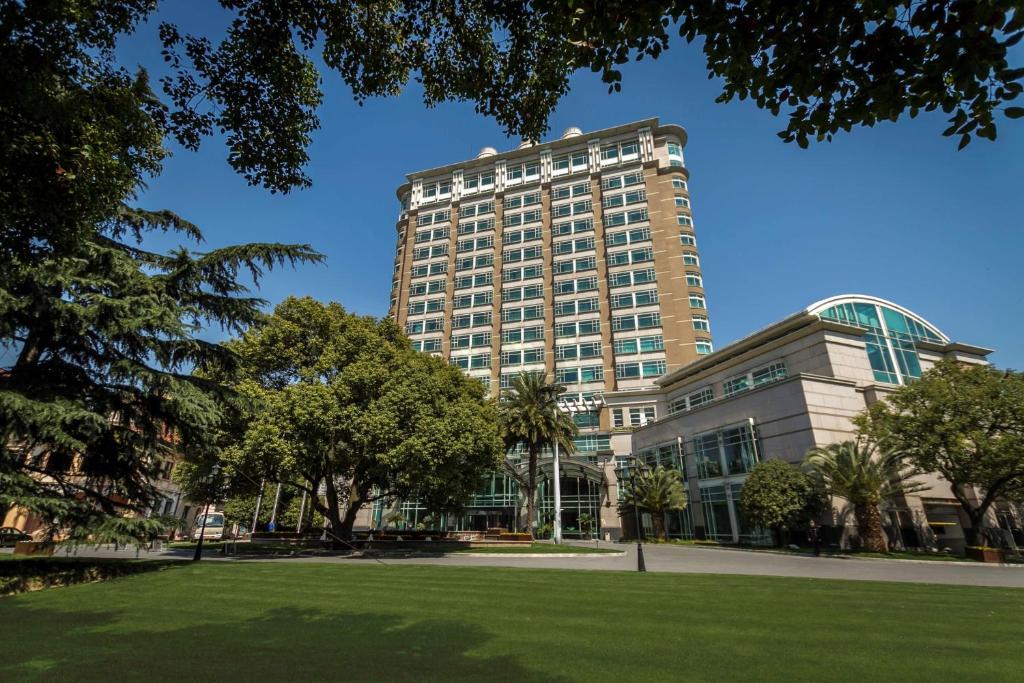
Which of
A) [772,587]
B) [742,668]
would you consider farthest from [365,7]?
[772,587]

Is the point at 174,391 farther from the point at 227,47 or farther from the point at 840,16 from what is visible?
the point at 840,16

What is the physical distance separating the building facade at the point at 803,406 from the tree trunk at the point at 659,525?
1387 mm

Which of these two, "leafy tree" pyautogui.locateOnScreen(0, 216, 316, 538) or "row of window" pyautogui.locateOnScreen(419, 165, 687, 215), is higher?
"row of window" pyautogui.locateOnScreen(419, 165, 687, 215)

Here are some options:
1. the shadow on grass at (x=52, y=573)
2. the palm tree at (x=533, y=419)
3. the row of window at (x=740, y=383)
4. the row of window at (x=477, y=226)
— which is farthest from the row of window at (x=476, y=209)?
the shadow on grass at (x=52, y=573)

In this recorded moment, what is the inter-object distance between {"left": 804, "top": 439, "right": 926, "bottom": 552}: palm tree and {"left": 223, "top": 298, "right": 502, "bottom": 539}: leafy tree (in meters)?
20.1

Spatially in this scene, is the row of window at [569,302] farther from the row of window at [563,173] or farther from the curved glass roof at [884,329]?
the curved glass roof at [884,329]

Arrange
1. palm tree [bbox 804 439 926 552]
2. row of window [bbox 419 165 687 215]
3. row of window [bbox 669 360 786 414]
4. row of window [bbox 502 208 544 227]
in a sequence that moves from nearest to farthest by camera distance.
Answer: palm tree [bbox 804 439 926 552]
row of window [bbox 669 360 786 414]
row of window [bbox 419 165 687 215]
row of window [bbox 502 208 544 227]

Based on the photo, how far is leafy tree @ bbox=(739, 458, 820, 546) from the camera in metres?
28.9

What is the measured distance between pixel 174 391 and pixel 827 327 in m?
40.2

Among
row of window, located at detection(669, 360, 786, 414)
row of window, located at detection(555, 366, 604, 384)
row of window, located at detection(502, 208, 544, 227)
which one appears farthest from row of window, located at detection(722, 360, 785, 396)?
row of window, located at detection(502, 208, 544, 227)

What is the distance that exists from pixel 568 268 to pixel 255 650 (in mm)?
63384

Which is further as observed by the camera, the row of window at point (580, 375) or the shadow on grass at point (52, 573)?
the row of window at point (580, 375)

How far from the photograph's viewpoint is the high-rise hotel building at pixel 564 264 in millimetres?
59281

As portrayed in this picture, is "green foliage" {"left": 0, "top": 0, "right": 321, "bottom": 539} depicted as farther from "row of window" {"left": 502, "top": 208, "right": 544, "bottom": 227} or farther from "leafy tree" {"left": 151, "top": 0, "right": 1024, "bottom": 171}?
"row of window" {"left": 502, "top": 208, "right": 544, "bottom": 227}
